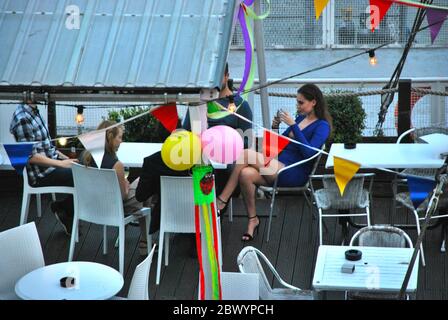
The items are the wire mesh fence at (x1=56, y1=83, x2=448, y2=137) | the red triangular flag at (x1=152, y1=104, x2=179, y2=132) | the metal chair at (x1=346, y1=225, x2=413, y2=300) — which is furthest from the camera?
the wire mesh fence at (x1=56, y1=83, x2=448, y2=137)

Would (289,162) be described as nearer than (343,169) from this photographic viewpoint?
No

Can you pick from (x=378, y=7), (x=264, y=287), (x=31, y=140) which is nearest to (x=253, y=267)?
(x=264, y=287)

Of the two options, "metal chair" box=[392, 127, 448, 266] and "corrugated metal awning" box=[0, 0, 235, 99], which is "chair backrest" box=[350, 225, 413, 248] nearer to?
"metal chair" box=[392, 127, 448, 266]

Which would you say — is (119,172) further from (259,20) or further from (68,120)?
(68,120)

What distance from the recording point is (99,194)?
24.6 feet

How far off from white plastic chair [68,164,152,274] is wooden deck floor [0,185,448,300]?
42 centimetres

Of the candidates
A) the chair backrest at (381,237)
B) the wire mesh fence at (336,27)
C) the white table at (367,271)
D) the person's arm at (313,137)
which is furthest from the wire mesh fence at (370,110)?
the wire mesh fence at (336,27)

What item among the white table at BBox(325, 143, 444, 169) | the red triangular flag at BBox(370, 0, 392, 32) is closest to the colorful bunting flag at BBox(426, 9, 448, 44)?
the red triangular flag at BBox(370, 0, 392, 32)

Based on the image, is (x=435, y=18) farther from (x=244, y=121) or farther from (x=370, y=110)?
(x=370, y=110)

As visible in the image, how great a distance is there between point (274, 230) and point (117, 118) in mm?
2626

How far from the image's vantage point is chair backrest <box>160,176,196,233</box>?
7305 mm

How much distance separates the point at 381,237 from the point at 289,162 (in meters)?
1.49

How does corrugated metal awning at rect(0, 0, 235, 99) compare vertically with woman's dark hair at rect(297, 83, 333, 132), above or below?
above

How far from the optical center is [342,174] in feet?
20.2
